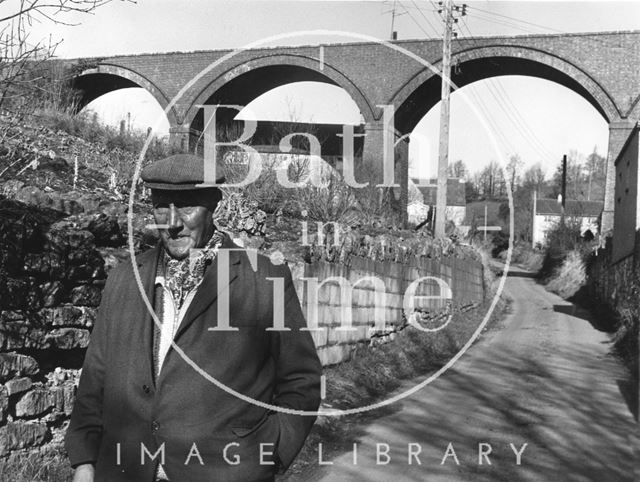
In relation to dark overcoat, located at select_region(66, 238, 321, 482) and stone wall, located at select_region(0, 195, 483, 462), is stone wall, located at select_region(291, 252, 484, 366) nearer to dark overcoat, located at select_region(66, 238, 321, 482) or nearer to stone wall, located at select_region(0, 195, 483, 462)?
stone wall, located at select_region(0, 195, 483, 462)

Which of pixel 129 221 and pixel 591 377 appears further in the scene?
pixel 591 377

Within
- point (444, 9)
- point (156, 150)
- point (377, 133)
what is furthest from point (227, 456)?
point (377, 133)

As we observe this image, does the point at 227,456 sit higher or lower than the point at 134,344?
lower

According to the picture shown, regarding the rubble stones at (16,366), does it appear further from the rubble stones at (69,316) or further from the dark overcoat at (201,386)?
the dark overcoat at (201,386)

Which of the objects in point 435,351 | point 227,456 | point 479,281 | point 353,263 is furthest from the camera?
point 479,281

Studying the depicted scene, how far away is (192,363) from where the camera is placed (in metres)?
2.53

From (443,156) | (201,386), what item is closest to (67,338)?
(201,386)

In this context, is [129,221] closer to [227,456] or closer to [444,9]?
[227,456]

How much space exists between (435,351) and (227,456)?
10.3 meters

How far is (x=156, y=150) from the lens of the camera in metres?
11.4

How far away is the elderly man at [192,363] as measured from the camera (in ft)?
8.19

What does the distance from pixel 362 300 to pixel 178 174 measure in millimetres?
7467

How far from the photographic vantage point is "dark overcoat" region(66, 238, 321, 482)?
2.49 m

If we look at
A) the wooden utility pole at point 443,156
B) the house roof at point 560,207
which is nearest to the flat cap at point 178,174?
the wooden utility pole at point 443,156
